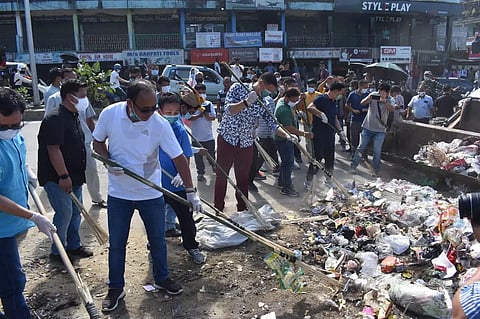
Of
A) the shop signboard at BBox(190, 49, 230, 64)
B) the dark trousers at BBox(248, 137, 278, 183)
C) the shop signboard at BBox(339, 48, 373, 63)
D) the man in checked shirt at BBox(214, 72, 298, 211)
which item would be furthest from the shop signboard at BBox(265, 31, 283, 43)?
the man in checked shirt at BBox(214, 72, 298, 211)

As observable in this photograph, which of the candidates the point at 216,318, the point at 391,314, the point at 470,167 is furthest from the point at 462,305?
the point at 470,167

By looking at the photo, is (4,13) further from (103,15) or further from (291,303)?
(291,303)

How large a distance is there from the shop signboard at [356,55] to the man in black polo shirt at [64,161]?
23963 mm

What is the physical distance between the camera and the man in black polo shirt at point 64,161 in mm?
3936

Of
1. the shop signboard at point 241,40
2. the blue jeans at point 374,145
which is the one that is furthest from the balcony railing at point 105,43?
the blue jeans at point 374,145

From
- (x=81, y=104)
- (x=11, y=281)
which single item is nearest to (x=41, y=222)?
(x=11, y=281)

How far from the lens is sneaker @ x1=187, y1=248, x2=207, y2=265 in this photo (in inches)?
171

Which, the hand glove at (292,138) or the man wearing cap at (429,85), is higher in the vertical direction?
the man wearing cap at (429,85)

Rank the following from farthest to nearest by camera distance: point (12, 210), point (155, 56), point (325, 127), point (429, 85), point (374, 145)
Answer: point (155, 56)
point (429, 85)
point (374, 145)
point (325, 127)
point (12, 210)

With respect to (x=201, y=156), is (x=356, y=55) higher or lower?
higher

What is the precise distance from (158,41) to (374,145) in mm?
19617

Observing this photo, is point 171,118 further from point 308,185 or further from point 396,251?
point 308,185

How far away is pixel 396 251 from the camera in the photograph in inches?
176

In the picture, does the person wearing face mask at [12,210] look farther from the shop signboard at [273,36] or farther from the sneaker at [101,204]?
the shop signboard at [273,36]
